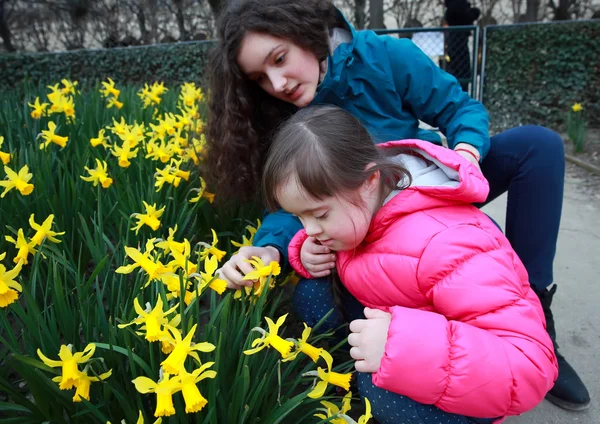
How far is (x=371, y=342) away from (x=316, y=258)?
0.41 m

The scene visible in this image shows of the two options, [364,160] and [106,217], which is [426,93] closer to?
[364,160]

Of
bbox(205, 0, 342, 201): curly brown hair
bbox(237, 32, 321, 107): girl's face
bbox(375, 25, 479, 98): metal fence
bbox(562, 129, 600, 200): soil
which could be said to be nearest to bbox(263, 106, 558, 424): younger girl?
bbox(237, 32, 321, 107): girl's face

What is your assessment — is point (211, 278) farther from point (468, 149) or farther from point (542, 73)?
point (542, 73)

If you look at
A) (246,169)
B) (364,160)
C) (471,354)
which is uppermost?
(364,160)

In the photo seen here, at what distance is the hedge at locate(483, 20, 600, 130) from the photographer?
588 centimetres

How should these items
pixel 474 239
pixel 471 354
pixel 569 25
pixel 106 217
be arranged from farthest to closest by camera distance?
1. pixel 569 25
2. pixel 106 217
3. pixel 474 239
4. pixel 471 354

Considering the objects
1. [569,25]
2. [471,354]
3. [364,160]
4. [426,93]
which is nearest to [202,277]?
[364,160]

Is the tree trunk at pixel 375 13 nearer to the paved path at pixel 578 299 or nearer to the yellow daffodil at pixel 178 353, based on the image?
the paved path at pixel 578 299

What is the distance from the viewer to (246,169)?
6.26 feet

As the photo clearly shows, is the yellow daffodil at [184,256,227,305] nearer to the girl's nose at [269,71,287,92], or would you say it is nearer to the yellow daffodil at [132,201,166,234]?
the yellow daffodil at [132,201,166,234]

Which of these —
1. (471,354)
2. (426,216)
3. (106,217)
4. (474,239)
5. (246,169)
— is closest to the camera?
(471,354)

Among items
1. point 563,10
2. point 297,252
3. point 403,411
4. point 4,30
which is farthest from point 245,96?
point 4,30

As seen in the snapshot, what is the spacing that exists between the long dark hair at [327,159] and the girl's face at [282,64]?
33 cm

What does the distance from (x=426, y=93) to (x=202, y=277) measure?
1106mm
